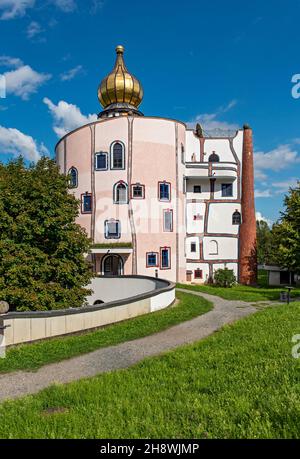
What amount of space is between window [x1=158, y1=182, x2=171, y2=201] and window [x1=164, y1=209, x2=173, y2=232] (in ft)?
3.46

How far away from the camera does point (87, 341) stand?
30.6 ft

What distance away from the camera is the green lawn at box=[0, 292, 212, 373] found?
774 centimetres

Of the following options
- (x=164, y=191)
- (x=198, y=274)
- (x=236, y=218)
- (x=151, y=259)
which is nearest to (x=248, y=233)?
(x=236, y=218)

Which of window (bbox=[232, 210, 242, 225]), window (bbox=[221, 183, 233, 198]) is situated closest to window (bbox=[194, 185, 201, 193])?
window (bbox=[221, 183, 233, 198])

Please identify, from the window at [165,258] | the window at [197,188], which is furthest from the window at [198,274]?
the window at [197,188]

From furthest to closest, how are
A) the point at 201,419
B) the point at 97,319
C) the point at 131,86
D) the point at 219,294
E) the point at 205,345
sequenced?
the point at 131,86
the point at 219,294
the point at 97,319
the point at 205,345
the point at 201,419

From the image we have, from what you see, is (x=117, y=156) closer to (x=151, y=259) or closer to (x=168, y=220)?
(x=168, y=220)

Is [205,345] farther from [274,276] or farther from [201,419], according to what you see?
[274,276]

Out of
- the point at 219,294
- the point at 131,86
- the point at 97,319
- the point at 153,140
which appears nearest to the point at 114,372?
the point at 97,319

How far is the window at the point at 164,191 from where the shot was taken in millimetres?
26047

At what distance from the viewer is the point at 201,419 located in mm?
4121

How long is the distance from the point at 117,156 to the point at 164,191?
4.65 meters

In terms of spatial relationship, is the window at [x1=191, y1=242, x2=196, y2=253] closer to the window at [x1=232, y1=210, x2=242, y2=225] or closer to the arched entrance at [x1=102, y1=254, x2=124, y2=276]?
the window at [x1=232, y1=210, x2=242, y2=225]
